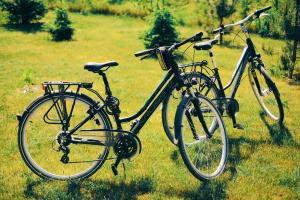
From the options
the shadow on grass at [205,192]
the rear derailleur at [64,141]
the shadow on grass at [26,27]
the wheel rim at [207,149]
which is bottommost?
the shadow on grass at [205,192]

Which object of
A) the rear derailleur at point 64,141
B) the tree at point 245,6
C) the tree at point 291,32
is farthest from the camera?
the tree at point 245,6

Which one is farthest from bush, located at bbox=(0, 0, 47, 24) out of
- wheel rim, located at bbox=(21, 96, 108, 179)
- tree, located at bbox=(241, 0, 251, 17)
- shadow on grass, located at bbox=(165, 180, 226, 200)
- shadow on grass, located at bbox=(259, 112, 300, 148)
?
shadow on grass, located at bbox=(165, 180, 226, 200)

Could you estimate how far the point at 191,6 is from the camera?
1104 inches

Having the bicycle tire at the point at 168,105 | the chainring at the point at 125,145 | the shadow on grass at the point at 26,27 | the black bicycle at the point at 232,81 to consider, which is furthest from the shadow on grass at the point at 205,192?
the shadow on grass at the point at 26,27

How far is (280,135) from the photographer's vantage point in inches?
267

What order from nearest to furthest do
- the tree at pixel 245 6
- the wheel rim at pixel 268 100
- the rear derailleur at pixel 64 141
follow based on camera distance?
the rear derailleur at pixel 64 141
the wheel rim at pixel 268 100
the tree at pixel 245 6

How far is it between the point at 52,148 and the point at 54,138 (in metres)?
0.19

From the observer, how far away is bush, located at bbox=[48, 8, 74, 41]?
16938mm

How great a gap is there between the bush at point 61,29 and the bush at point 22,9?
128 inches

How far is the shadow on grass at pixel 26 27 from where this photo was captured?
1902 cm

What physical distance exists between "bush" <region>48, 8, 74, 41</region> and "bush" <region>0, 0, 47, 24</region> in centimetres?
325

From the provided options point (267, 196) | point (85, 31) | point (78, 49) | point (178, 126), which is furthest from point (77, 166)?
point (85, 31)

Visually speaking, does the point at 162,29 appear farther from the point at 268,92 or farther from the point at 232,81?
the point at 232,81

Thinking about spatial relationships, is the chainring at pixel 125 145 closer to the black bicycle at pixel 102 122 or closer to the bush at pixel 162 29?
the black bicycle at pixel 102 122
